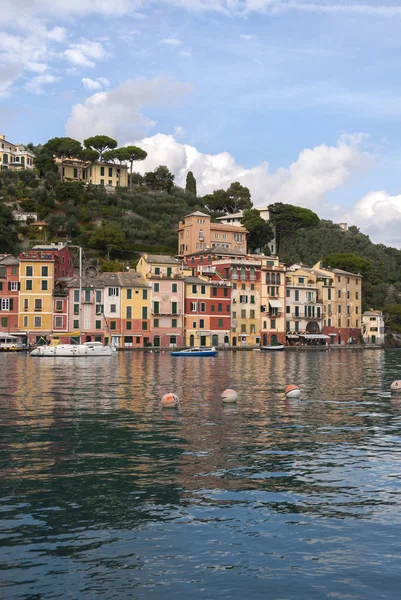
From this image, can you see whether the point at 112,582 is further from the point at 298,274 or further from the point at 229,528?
the point at 298,274

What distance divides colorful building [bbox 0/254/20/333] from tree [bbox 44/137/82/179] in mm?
70616

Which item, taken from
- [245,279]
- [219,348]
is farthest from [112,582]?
[245,279]

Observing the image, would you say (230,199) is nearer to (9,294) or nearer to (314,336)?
(314,336)

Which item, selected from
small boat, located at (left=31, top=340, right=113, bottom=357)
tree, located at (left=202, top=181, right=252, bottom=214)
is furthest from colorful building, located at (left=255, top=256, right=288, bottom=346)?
tree, located at (left=202, top=181, right=252, bottom=214)

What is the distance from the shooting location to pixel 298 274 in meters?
115

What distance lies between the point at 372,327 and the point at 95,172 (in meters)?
68.9

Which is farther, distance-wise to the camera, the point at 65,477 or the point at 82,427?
the point at 82,427

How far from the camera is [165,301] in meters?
97.5

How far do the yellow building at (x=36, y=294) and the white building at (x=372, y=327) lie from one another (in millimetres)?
58339

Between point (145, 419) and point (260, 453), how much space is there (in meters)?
7.59

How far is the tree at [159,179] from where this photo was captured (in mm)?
161000

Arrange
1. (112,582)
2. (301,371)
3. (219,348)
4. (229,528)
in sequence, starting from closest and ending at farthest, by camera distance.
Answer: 1. (112,582)
2. (229,528)
3. (301,371)
4. (219,348)

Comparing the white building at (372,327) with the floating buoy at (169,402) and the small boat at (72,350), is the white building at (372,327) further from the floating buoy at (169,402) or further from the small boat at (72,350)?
the floating buoy at (169,402)

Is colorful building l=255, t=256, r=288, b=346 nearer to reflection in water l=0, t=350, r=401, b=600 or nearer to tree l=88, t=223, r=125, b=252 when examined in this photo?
tree l=88, t=223, r=125, b=252
